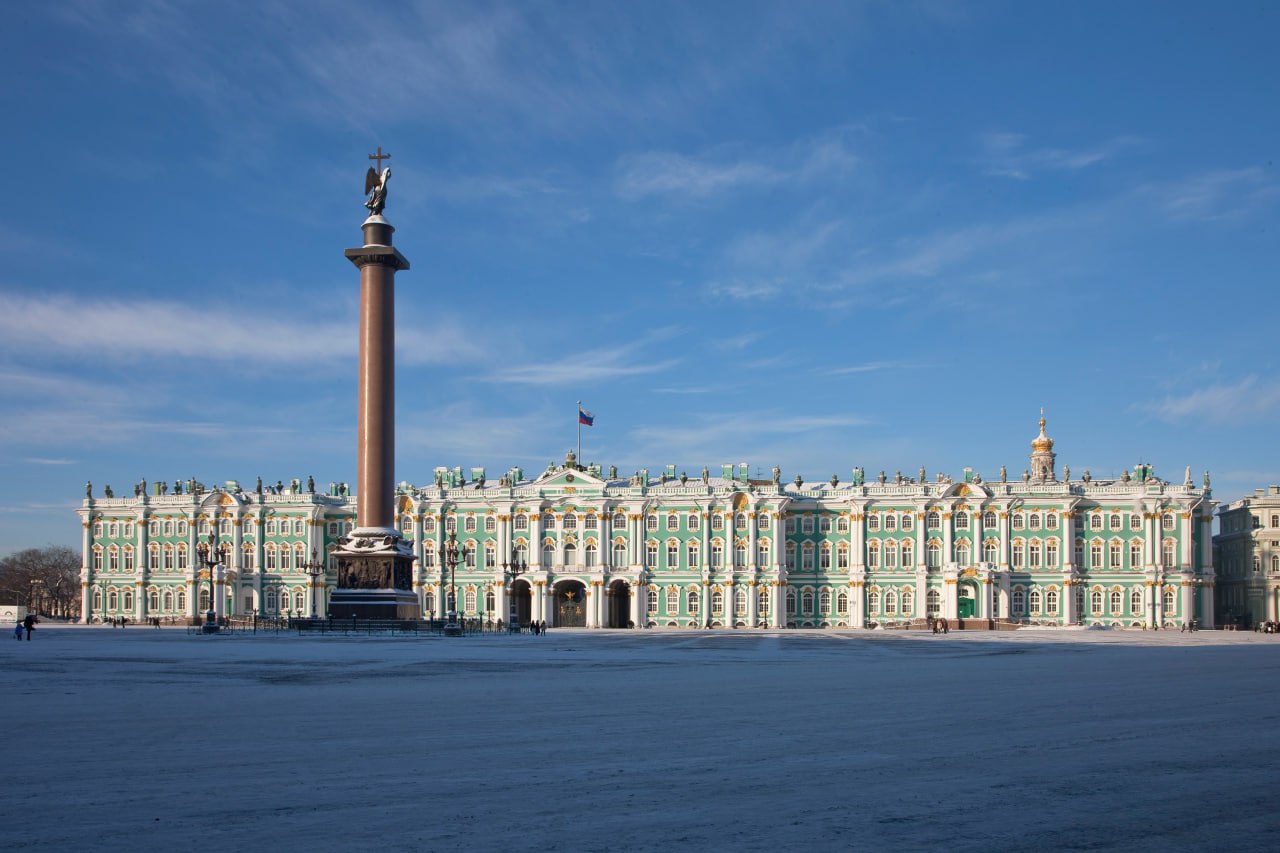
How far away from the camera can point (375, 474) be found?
2530 inches

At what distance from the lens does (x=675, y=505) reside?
328 feet

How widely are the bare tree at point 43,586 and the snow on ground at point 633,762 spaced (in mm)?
125850

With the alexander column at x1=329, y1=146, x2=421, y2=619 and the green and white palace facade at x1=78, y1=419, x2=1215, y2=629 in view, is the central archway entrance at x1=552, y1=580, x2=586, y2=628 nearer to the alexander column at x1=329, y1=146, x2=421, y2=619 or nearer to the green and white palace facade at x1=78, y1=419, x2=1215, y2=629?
the green and white palace facade at x1=78, y1=419, x2=1215, y2=629

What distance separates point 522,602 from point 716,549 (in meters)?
15.7

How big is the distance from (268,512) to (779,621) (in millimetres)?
42167

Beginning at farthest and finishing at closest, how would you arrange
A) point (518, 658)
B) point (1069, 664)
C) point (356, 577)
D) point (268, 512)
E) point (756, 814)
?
1. point (268, 512)
2. point (356, 577)
3. point (518, 658)
4. point (1069, 664)
5. point (756, 814)

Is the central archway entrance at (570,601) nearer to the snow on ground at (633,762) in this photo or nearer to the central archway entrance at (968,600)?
the central archway entrance at (968,600)

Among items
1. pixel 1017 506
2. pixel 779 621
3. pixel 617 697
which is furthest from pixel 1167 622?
pixel 617 697

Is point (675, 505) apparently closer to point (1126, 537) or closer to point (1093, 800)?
point (1126, 537)

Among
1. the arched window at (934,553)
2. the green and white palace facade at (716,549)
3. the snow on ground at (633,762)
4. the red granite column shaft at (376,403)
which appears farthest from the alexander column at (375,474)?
the arched window at (934,553)

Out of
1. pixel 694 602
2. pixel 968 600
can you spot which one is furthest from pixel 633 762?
pixel 694 602

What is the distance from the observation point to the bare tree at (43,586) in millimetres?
143375

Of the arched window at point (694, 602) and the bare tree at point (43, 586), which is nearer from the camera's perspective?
the arched window at point (694, 602)

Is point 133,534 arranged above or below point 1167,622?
above
